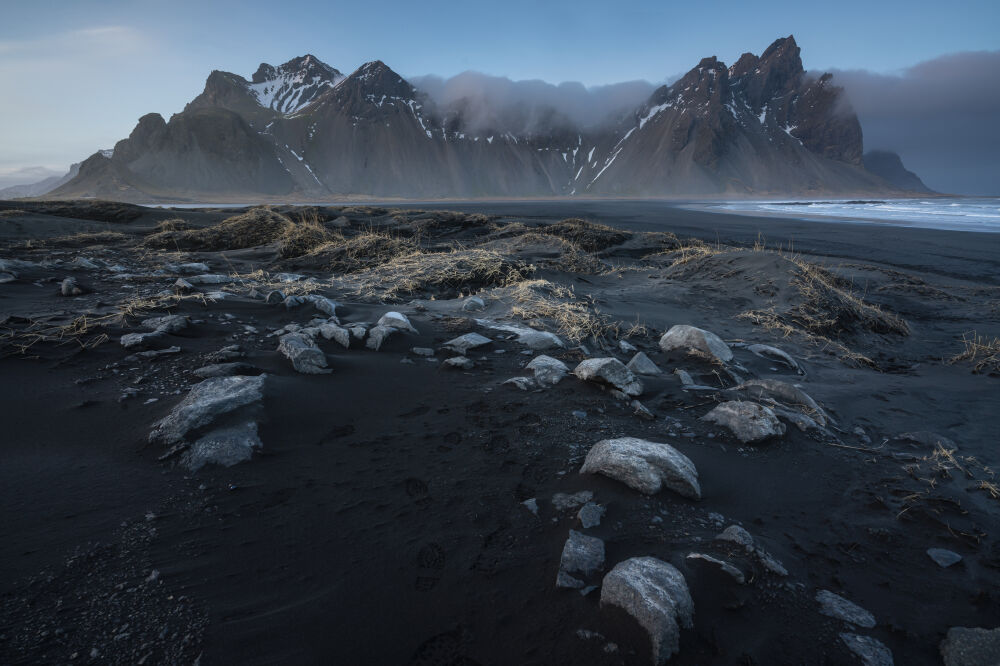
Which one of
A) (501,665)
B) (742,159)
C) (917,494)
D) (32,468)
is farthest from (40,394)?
(742,159)

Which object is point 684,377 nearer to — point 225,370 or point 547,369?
point 547,369

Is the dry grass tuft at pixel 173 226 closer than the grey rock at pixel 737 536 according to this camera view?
No

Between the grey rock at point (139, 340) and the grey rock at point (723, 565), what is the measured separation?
366 cm

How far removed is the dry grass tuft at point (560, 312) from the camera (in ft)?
14.7

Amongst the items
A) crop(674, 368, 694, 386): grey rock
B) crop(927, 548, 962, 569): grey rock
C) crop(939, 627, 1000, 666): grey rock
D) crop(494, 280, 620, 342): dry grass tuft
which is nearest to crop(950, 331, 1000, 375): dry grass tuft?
crop(674, 368, 694, 386): grey rock

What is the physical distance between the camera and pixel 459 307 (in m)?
5.34

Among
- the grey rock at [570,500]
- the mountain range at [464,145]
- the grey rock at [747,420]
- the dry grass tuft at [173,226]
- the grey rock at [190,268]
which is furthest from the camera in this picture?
the mountain range at [464,145]

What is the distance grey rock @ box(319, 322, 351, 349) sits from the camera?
11.8 ft

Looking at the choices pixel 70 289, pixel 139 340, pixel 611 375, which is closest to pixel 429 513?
pixel 611 375

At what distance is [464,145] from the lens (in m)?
144

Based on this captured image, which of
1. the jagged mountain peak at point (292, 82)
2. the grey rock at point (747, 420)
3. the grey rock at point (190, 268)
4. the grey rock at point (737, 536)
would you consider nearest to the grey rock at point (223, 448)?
the grey rock at point (737, 536)

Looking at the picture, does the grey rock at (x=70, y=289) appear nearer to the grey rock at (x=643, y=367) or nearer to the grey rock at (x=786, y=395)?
the grey rock at (x=643, y=367)

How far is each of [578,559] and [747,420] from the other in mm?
1665

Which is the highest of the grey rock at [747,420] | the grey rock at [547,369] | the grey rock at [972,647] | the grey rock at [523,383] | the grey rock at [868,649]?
the grey rock at [547,369]
